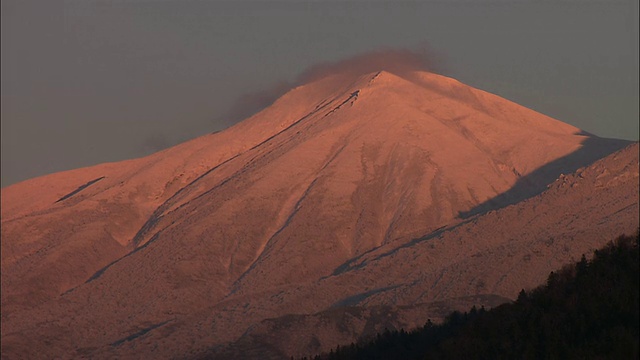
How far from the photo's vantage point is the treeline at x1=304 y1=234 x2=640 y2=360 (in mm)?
44281

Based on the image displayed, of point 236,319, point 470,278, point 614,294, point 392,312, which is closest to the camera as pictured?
point 614,294

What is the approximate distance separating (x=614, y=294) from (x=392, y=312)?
3636 inches

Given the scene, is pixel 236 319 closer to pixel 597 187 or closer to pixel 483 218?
pixel 483 218

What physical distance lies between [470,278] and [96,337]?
225ft

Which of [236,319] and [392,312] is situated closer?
[392,312]

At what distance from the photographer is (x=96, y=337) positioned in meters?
178

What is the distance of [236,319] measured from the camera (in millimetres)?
165000

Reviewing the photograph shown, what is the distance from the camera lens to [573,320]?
162 ft

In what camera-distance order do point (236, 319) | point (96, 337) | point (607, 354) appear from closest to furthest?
point (607, 354) < point (236, 319) < point (96, 337)

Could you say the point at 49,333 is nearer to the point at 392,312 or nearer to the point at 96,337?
the point at 96,337

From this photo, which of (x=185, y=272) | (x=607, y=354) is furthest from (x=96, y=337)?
(x=607, y=354)

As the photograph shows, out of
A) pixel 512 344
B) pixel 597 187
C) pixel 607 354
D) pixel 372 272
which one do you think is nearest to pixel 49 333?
pixel 372 272

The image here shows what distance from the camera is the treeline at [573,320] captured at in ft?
145

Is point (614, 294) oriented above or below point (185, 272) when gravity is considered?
below
